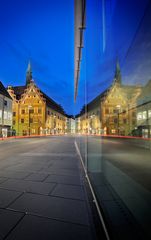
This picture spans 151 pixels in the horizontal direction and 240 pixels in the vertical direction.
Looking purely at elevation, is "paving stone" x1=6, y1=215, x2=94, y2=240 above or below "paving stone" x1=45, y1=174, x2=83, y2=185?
above

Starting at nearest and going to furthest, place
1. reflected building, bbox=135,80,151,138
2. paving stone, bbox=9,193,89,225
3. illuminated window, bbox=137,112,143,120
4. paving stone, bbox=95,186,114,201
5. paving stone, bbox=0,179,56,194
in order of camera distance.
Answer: reflected building, bbox=135,80,151,138 < illuminated window, bbox=137,112,143,120 < paving stone, bbox=9,193,89,225 < paving stone, bbox=95,186,114,201 < paving stone, bbox=0,179,56,194

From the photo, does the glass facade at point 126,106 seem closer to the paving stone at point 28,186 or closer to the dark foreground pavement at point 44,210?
the dark foreground pavement at point 44,210

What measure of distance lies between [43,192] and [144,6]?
2118 millimetres

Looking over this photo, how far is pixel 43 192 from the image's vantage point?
201 centimetres

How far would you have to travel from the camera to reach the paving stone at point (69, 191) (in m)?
1.91

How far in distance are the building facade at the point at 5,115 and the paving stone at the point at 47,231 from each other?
20.1 meters

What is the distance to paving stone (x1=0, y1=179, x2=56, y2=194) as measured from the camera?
2071 mm

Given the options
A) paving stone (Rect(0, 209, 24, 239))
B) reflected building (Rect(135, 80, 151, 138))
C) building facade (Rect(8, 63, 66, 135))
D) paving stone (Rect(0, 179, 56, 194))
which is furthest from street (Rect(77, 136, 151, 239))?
building facade (Rect(8, 63, 66, 135))

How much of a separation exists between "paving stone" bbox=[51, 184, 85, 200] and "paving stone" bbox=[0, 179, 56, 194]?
4.1 inches

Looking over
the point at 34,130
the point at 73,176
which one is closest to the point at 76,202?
the point at 73,176

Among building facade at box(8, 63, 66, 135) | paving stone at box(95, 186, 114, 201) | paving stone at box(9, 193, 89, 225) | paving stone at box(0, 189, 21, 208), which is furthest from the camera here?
building facade at box(8, 63, 66, 135)

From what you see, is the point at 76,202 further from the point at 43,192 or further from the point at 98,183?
the point at 98,183

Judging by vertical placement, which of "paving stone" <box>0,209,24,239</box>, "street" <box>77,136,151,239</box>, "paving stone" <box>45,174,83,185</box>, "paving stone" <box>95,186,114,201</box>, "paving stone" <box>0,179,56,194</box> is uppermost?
"street" <box>77,136,151,239</box>

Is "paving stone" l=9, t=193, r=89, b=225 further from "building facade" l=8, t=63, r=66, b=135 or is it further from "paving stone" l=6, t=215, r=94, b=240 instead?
"building facade" l=8, t=63, r=66, b=135
